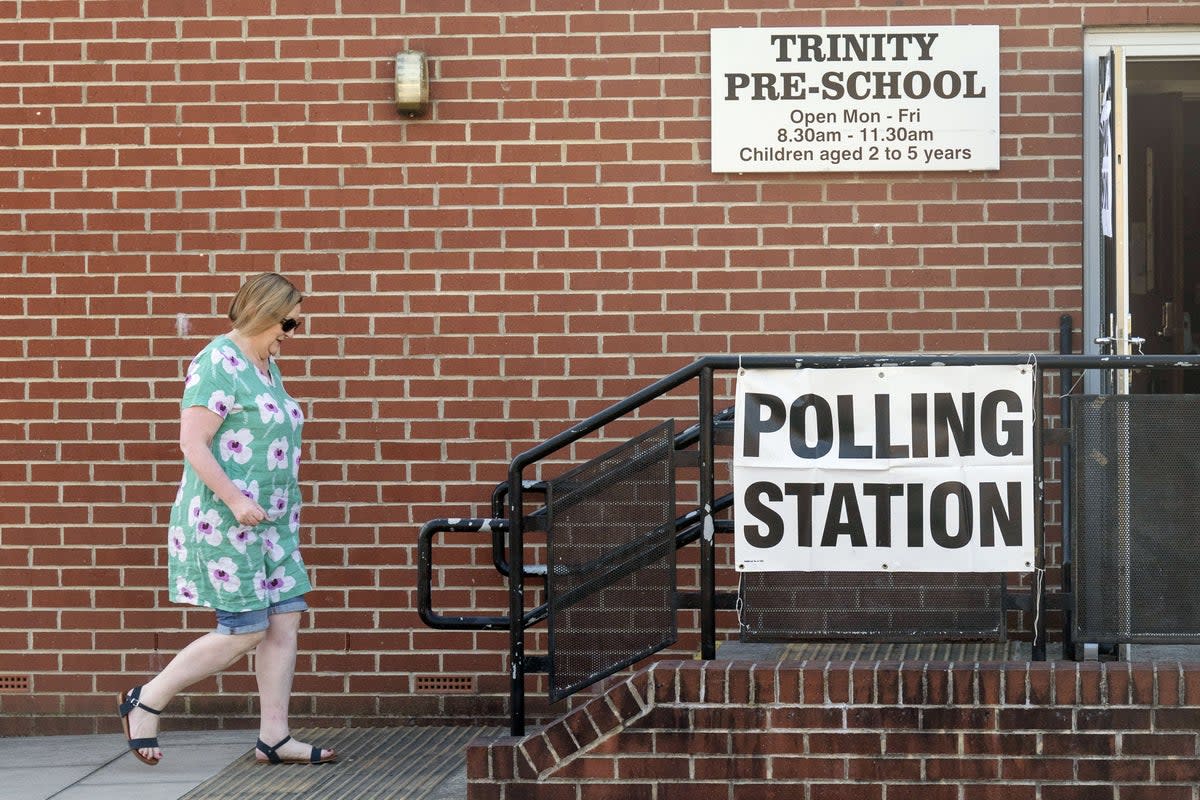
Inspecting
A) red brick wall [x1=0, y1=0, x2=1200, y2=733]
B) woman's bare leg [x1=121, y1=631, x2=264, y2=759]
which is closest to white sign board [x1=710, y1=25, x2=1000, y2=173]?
red brick wall [x1=0, y1=0, x2=1200, y2=733]

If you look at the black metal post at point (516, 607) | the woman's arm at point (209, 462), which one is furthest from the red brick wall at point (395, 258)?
the black metal post at point (516, 607)

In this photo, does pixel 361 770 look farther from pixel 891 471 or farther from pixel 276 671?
pixel 891 471

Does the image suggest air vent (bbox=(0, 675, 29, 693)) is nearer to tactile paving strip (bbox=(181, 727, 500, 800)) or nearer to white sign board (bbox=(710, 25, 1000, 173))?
tactile paving strip (bbox=(181, 727, 500, 800))

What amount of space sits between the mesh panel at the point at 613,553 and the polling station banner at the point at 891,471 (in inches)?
11.5

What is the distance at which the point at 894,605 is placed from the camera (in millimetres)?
5191

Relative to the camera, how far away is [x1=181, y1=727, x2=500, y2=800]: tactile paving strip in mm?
5676

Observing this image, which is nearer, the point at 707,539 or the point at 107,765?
the point at 707,539

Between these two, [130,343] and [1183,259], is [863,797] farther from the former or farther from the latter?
[1183,259]

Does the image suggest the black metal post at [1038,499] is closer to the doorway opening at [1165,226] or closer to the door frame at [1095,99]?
the door frame at [1095,99]

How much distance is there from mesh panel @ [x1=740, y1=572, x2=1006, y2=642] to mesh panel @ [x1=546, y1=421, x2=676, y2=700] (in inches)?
16.7

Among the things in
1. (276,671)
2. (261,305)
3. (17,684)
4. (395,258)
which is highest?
(395,258)

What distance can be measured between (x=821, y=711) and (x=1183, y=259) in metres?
6.23

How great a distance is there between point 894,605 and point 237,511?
2323 mm

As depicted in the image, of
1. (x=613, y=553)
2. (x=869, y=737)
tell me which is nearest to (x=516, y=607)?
(x=613, y=553)
